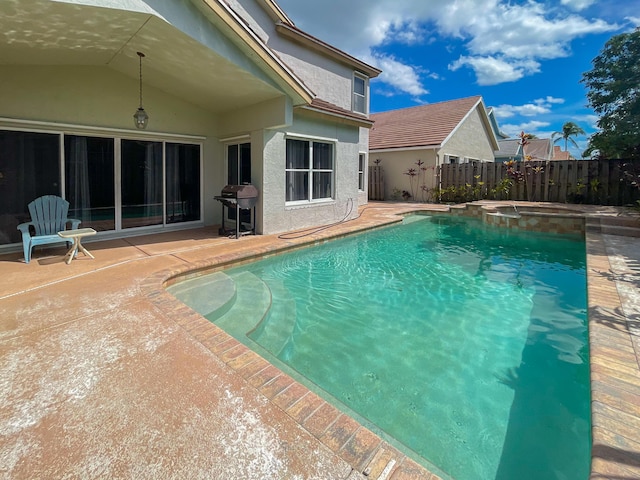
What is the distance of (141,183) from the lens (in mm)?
9242

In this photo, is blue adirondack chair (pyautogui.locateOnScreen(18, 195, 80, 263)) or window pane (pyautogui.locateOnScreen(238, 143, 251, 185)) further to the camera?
window pane (pyautogui.locateOnScreen(238, 143, 251, 185))

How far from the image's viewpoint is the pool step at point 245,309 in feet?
14.8

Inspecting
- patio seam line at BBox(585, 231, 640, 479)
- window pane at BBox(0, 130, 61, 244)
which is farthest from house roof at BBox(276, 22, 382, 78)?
patio seam line at BBox(585, 231, 640, 479)

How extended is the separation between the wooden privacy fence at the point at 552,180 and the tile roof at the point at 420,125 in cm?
254

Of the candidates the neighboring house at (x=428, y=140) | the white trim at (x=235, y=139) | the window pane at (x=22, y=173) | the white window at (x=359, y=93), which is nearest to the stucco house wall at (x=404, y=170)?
the neighboring house at (x=428, y=140)

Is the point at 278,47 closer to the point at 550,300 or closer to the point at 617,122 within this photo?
the point at 550,300

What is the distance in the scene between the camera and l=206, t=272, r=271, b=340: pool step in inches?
177

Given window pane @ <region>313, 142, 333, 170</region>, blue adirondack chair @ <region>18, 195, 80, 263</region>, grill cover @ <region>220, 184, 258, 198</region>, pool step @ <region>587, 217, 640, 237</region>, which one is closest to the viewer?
blue adirondack chair @ <region>18, 195, 80, 263</region>

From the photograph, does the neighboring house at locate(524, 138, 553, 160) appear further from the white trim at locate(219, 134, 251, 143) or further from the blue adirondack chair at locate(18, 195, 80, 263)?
the blue adirondack chair at locate(18, 195, 80, 263)

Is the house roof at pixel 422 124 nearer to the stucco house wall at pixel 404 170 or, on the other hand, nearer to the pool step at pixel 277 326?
the stucco house wall at pixel 404 170

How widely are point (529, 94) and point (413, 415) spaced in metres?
46.1

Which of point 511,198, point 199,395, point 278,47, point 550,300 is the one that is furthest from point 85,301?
point 511,198

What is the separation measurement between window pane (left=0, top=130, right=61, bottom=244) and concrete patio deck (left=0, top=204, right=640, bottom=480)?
→ 12.0ft

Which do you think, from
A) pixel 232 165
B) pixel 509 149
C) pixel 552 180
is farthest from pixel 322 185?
pixel 509 149
